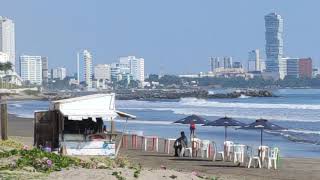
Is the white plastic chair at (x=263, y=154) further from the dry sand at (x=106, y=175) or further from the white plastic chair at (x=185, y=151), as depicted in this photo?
the dry sand at (x=106, y=175)

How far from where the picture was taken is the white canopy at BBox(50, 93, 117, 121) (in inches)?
830

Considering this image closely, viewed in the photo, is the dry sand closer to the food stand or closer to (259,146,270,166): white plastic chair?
the food stand

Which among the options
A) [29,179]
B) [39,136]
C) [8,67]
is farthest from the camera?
[8,67]

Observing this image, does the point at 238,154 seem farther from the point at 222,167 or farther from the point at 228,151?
the point at 222,167

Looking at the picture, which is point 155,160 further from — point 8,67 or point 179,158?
point 8,67

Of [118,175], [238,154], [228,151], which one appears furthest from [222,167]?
[118,175]

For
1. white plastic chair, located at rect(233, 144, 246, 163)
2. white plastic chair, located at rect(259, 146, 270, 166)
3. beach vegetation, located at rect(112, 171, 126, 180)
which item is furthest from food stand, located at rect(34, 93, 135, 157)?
beach vegetation, located at rect(112, 171, 126, 180)

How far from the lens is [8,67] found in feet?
604

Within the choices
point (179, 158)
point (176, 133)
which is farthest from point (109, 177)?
point (176, 133)

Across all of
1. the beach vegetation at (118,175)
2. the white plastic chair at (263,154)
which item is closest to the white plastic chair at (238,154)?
the white plastic chair at (263,154)

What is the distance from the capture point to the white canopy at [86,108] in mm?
21078

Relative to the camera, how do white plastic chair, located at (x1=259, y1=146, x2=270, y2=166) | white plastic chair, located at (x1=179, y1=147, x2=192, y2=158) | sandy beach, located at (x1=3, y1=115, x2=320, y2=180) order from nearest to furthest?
sandy beach, located at (x1=3, y1=115, x2=320, y2=180), white plastic chair, located at (x1=259, y1=146, x2=270, y2=166), white plastic chair, located at (x1=179, y1=147, x2=192, y2=158)

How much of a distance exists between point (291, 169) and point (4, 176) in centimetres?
1079

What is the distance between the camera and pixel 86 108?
838 inches
